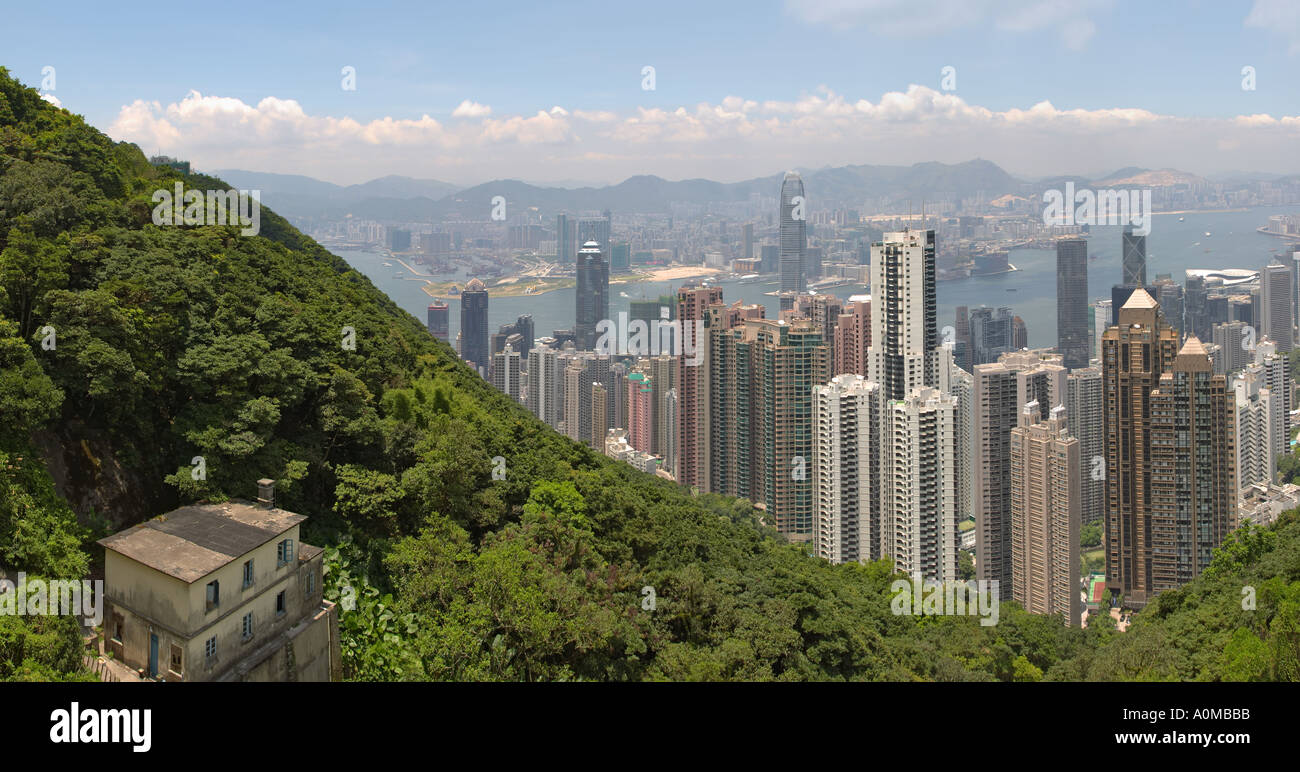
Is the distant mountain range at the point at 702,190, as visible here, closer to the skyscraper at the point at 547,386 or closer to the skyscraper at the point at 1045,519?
the skyscraper at the point at 547,386

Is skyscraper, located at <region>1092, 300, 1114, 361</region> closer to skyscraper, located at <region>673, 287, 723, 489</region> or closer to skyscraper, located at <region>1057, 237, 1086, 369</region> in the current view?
skyscraper, located at <region>1057, 237, 1086, 369</region>

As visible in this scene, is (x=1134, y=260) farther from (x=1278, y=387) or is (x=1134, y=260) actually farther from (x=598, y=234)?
(x=598, y=234)

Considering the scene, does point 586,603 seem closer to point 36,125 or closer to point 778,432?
point 36,125

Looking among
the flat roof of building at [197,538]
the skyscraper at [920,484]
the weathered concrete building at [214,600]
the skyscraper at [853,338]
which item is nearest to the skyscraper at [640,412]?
the skyscraper at [853,338]

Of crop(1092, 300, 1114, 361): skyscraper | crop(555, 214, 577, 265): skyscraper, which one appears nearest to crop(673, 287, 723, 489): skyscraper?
crop(1092, 300, 1114, 361): skyscraper
